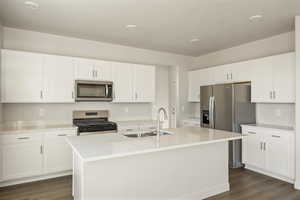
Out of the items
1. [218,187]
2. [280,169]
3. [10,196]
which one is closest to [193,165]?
[218,187]

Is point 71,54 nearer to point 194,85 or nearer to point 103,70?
point 103,70

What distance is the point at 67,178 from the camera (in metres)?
3.44

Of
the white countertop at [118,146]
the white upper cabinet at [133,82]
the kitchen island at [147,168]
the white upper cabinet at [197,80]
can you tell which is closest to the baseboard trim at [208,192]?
the kitchen island at [147,168]

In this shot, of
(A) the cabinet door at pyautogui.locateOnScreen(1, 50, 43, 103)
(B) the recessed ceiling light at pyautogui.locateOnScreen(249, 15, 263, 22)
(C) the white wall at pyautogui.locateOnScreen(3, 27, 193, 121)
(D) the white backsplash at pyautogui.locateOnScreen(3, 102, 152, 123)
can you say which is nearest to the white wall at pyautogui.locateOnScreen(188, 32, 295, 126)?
(B) the recessed ceiling light at pyautogui.locateOnScreen(249, 15, 263, 22)

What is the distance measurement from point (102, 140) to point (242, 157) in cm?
302

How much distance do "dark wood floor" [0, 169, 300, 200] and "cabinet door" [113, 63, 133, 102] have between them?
74.4 inches

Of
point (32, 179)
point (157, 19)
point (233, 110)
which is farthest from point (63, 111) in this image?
point (233, 110)

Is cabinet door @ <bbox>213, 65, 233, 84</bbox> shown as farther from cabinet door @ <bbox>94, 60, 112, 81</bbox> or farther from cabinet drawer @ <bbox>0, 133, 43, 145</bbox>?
cabinet drawer @ <bbox>0, 133, 43, 145</bbox>

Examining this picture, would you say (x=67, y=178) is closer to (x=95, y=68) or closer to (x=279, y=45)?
(x=95, y=68)

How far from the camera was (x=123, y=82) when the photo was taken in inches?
169

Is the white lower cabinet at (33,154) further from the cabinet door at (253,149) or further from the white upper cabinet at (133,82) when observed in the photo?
the cabinet door at (253,149)

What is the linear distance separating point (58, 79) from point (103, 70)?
0.89 meters

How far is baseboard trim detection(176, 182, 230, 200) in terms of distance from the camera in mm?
2612

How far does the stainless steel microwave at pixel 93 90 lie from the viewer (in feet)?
12.4
